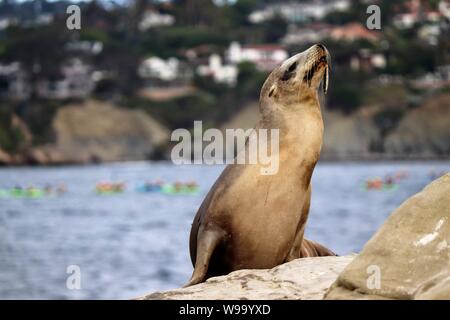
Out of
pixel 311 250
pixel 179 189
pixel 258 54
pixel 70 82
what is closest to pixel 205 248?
pixel 311 250

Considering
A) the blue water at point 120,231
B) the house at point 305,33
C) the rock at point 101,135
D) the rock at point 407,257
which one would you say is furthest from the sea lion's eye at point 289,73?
the house at point 305,33

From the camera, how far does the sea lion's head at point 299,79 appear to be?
10.6 meters

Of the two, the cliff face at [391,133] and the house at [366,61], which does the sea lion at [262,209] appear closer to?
the cliff face at [391,133]

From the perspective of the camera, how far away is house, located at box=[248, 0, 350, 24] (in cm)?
18212

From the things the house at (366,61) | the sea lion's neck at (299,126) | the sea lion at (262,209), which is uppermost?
the sea lion's neck at (299,126)

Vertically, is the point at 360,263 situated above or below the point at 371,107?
above

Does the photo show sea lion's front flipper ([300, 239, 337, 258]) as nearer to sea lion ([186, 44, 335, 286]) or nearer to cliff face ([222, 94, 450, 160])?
sea lion ([186, 44, 335, 286])

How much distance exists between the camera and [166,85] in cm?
15525

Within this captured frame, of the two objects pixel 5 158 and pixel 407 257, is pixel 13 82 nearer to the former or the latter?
pixel 5 158

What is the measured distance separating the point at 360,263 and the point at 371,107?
12573 centimetres

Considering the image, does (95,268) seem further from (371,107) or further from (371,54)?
(371,54)

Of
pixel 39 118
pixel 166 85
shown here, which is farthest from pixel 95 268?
pixel 166 85

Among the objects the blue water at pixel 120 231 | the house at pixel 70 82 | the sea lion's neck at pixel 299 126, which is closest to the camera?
the sea lion's neck at pixel 299 126

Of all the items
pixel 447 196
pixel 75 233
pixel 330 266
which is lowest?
pixel 75 233
